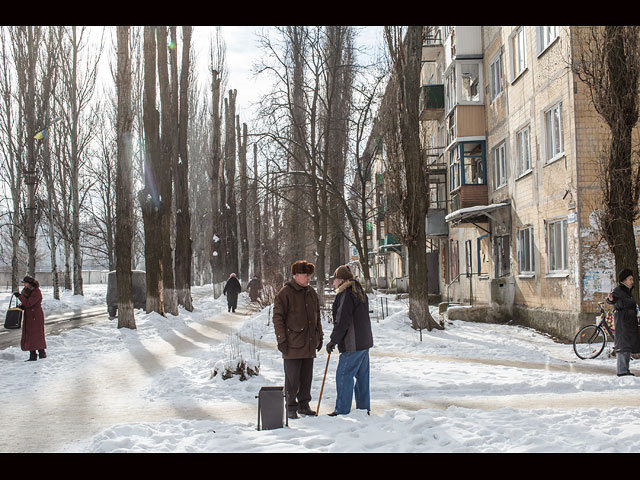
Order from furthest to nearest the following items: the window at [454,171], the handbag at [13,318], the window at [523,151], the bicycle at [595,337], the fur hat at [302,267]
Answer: the window at [454,171], the window at [523,151], the handbag at [13,318], the bicycle at [595,337], the fur hat at [302,267]

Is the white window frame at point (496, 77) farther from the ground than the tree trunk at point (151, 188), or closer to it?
farther from the ground

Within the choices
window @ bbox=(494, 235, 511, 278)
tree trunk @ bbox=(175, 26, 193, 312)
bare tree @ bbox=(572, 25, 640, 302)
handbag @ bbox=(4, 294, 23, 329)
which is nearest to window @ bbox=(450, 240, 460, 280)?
window @ bbox=(494, 235, 511, 278)

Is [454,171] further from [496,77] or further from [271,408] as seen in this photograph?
[271,408]

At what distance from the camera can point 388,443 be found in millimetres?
5910

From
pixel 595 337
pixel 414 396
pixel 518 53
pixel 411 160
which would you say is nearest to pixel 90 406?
pixel 414 396

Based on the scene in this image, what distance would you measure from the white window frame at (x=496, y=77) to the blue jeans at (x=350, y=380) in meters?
15.9

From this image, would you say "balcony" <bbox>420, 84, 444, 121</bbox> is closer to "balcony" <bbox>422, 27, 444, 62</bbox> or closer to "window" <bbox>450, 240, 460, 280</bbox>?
"balcony" <bbox>422, 27, 444, 62</bbox>

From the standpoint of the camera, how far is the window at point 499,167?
2148 centimetres

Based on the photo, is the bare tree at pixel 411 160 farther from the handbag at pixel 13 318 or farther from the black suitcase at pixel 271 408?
the black suitcase at pixel 271 408

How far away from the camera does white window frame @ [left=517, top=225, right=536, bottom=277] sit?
60.8 ft

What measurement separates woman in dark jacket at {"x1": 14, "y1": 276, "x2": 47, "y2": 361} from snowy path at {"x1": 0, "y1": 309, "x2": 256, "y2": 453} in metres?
0.97

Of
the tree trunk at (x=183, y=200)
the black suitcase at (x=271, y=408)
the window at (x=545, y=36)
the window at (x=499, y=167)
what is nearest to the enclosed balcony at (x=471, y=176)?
the window at (x=499, y=167)

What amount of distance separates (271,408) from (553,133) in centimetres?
1276
